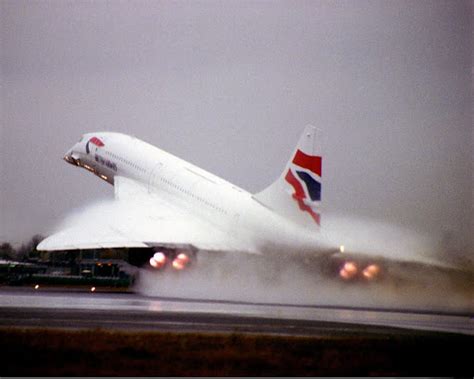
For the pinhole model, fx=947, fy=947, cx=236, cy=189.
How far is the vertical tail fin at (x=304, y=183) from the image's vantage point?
36188 millimetres

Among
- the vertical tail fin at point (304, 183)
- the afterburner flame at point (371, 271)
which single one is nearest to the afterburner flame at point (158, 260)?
the vertical tail fin at point (304, 183)

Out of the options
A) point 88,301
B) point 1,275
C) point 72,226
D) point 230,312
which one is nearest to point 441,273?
point 230,312

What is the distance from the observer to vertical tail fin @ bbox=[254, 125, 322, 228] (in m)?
36.2

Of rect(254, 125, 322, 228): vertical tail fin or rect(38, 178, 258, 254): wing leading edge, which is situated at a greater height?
rect(254, 125, 322, 228): vertical tail fin

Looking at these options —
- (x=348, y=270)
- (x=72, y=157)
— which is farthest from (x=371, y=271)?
(x=72, y=157)

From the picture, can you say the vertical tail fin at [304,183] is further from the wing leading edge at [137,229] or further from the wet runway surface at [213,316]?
the wet runway surface at [213,316]

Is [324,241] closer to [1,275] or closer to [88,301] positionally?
[88,301]

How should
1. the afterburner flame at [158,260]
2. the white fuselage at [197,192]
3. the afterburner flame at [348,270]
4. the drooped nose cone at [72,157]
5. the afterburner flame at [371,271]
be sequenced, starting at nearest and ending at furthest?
the afterburner flame at [371,271] < the afterburner flame at [348,270] < the white fuselage at [197,192] < the afterburner flame at [158,260] < the drooped nose cone at [72,157]

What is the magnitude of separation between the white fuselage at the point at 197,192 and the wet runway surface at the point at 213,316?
3049 mm

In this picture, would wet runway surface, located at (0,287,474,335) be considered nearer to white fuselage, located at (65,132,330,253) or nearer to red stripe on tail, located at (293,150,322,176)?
white fuselage, located at (65,132,330,253)

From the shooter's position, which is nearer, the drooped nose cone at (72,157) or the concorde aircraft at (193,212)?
the concorde aircraft at (193,212)

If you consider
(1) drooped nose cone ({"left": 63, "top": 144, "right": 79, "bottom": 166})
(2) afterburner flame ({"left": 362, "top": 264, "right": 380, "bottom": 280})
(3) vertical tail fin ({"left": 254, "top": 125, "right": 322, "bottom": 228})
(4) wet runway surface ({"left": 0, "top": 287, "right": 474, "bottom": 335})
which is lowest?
(4) wet runway surface ({"left": 0, "top": 287, "right": 474, "bottom": 335})

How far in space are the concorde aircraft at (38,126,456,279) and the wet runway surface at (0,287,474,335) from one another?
3038 millimetres

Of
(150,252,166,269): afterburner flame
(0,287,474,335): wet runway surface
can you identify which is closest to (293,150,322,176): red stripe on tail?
(0,287,474,335): wet runway surface
